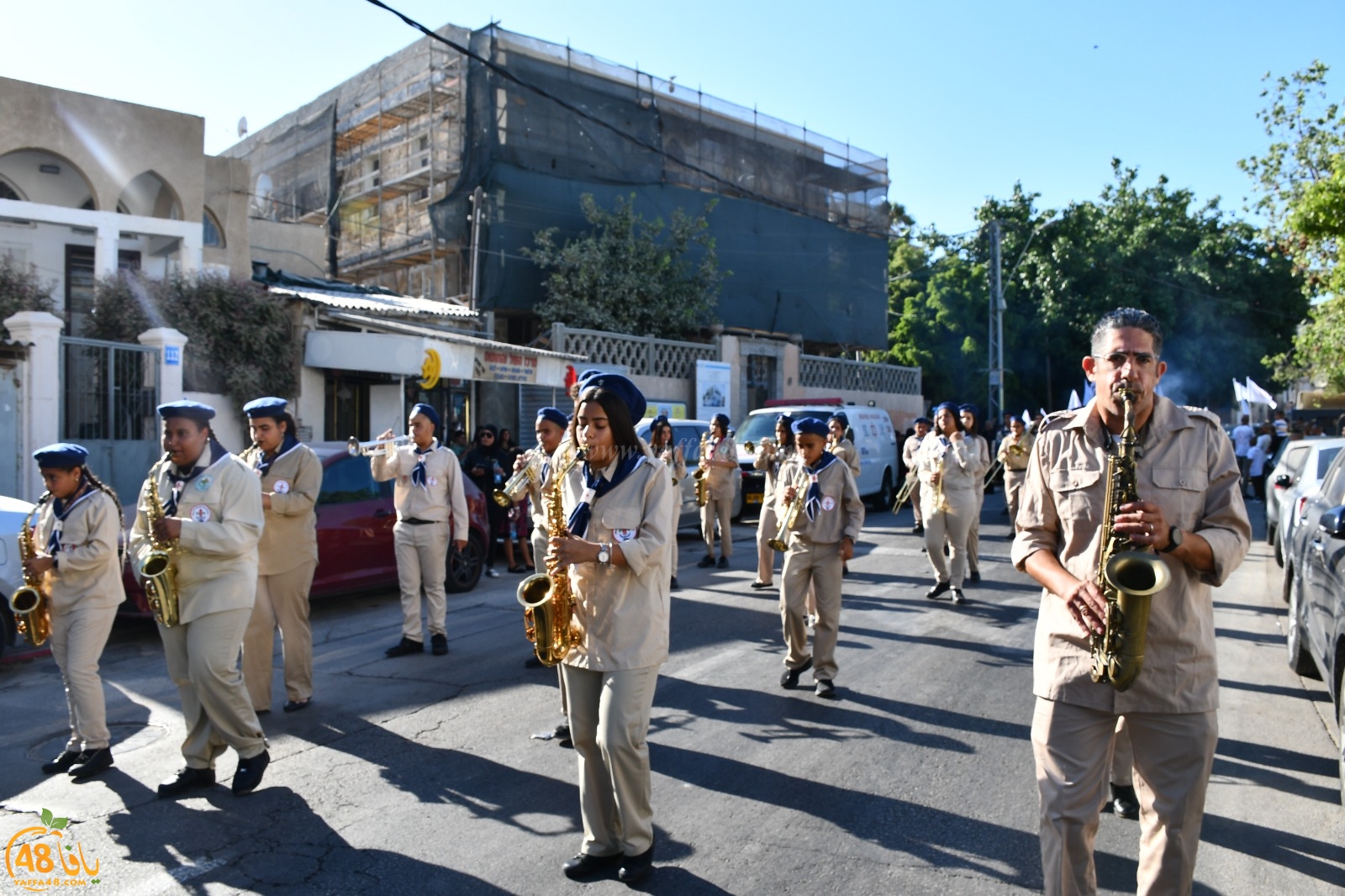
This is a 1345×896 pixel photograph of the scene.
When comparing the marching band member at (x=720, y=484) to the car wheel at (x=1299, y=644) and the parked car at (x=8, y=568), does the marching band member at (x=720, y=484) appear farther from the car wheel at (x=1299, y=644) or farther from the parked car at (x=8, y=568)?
the parked car at (x=8, y=568)

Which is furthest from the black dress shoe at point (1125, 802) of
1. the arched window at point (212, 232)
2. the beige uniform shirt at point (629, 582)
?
the arched window at point (212, 232)

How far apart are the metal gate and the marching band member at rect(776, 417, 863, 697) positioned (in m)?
9.11

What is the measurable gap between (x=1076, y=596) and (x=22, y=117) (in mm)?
18375

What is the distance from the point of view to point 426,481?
810 centimetres

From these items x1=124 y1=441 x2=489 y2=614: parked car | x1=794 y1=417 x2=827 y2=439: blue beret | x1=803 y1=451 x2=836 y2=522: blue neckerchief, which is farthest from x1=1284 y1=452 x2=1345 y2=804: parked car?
x1=124 y1=441 x2=489 y2=614: parked car

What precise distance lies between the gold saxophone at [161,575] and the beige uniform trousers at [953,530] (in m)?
7.69

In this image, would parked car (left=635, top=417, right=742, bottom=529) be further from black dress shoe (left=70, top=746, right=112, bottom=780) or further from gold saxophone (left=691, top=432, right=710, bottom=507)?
black dress shoe (left=70, top=746, right=112, bottom=780)

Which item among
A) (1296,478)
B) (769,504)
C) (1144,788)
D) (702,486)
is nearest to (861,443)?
(702,486)

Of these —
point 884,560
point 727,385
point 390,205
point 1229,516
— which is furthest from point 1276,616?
point 390,205

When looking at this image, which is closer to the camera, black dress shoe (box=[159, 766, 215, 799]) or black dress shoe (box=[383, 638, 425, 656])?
black dress shoe (box=[159, 766, 215, 799])

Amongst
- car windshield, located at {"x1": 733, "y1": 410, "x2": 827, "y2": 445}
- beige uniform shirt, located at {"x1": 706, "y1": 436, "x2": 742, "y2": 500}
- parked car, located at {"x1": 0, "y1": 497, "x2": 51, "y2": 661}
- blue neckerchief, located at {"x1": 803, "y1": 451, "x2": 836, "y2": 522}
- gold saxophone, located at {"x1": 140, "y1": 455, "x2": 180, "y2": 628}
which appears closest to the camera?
gold saxophone, located at {"x1": 140, "y1": 455, "x2": 180, "y2": 628}

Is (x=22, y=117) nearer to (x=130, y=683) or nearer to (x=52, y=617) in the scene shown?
(x=130, y=683)

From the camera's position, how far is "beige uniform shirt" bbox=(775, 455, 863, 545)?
708cm

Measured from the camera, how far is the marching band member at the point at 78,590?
5.37 m
